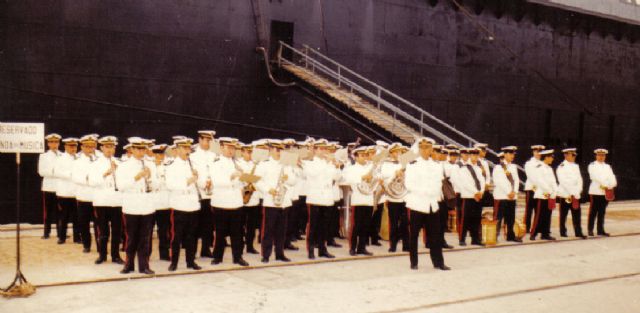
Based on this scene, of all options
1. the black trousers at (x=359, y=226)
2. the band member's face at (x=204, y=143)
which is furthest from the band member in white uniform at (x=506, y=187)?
the band member's face at (x=204, y=143)

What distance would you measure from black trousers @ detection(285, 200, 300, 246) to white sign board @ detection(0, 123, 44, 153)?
4.65 metres

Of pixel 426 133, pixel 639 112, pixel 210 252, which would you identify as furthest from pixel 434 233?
pixel 639 112

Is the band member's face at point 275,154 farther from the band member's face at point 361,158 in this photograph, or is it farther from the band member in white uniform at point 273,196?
the band member's face at point 361,158

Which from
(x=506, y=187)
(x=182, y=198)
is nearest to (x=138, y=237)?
(x=182, y=198)

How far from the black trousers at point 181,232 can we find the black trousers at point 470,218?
5582 millimetres

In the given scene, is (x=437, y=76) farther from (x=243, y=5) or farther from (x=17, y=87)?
(x=17, y=87)

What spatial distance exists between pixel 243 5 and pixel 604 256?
9.72 metres

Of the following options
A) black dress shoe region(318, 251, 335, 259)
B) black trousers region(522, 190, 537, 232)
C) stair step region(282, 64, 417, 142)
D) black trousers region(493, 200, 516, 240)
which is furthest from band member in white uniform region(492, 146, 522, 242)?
black dress shoe region(318, 251, 335, 259)

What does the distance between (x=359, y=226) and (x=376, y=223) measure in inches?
69.3

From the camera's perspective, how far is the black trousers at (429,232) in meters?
10.1

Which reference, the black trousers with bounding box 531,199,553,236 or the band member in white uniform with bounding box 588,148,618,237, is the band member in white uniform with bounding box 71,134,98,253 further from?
the band member in white uniform with bounding box 588,148,618,237

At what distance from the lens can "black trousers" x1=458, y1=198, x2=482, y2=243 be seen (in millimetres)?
12980

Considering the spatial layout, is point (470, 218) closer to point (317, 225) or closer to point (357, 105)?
point (317, 225)

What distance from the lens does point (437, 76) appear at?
67.1 feet
